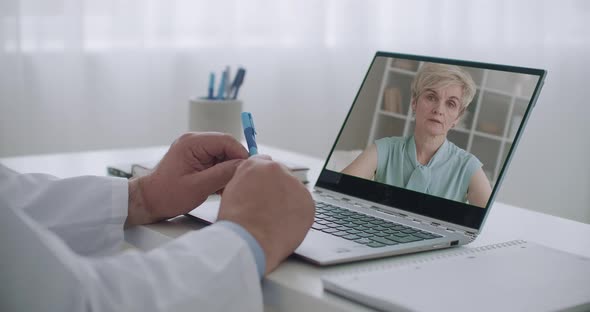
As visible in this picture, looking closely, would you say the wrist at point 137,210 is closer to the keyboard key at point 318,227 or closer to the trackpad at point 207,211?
the trackpad at point 207,211

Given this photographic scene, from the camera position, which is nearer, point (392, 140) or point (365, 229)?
point (365, 229)

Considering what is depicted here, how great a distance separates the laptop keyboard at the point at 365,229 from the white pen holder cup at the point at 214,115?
Result: 610mm

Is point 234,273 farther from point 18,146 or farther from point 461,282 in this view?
point 18,146

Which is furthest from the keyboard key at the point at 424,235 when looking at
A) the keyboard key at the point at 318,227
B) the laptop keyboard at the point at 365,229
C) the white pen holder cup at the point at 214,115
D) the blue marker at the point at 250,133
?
the white pen holder cup at the point at 214,115

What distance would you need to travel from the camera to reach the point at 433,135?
0.97m

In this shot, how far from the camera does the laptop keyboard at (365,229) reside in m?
0.83

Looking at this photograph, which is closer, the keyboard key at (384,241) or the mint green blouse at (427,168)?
the keyboard key at (384,241)

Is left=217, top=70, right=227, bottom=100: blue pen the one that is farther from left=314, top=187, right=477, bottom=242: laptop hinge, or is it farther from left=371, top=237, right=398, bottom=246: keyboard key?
left=371, top=237, right=398, bottom=246: keyboard key

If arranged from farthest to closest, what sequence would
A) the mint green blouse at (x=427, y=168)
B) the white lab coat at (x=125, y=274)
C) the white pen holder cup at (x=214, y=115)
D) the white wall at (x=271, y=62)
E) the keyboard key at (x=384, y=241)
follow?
the white wall at (x=271, y=62) → the white pen holder cup at (x=214, y=115) → the mint green blouse at (x=427, y=168) → the keyboard key at (x=384, y=241) → the white lab coat at (x=125, y=274)

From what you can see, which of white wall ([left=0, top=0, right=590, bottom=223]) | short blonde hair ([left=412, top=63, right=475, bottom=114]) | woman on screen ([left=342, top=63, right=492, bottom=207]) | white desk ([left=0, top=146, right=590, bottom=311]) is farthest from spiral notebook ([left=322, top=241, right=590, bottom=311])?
white wall ([left=0, top=0, right=590, bottom=223])

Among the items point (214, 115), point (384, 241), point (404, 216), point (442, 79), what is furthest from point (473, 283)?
point (214, 115)

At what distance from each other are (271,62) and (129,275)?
2521mm

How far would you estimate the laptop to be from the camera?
89 centimetres

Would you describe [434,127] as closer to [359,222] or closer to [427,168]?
[427,168]
